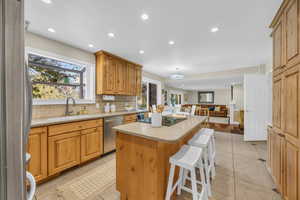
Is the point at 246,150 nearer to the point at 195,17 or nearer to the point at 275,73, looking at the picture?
the point at 275,73

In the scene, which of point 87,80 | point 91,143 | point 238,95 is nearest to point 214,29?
point 87,80

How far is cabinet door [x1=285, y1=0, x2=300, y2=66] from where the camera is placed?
133cm

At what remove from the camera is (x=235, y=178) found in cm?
211

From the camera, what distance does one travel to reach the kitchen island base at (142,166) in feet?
4.40

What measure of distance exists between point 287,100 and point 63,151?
11.0 ft

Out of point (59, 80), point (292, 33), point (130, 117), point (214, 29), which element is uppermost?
point (214, 29)

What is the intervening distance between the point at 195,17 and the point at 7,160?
232 cm

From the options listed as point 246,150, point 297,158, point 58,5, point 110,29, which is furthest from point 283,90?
point 58,5

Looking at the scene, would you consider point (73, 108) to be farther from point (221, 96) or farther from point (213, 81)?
point (221, 96)

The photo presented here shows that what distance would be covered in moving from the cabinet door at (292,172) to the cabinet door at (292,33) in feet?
3.18

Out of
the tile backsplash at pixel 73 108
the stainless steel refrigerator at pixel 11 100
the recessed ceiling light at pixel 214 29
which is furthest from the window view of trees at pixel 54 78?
the recessed ceiling light at pixel 214 29

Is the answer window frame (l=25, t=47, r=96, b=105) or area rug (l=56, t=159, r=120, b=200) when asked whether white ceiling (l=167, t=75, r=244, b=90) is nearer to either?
window frame (l=25, t=47, r=96, b=105)

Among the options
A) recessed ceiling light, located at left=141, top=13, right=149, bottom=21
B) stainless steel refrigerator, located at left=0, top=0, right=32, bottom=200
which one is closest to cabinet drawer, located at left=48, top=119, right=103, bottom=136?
stainless steel refrigerator, located at left=0, top=0, right=32, bottom=200

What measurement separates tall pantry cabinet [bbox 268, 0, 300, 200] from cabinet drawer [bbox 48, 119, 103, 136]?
2.99m
